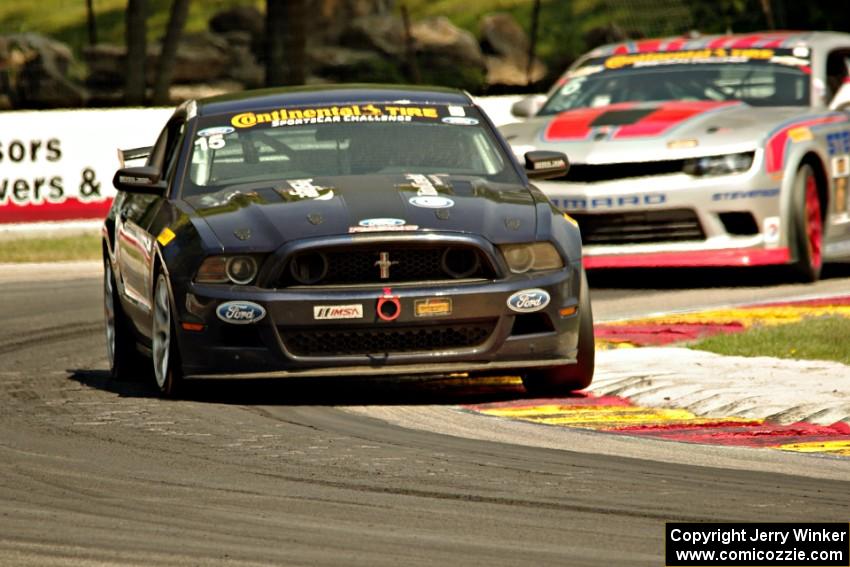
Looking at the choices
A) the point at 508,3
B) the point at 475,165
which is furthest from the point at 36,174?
the point at 508,3

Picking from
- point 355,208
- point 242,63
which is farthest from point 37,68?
point 355,208

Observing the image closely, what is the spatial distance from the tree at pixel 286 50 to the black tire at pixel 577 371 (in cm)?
1696

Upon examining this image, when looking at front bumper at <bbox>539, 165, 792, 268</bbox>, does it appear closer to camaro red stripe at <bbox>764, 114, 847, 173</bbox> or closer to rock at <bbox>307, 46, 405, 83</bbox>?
camaro red stripe at <bbox>764, 114, 847, 173</bbox>

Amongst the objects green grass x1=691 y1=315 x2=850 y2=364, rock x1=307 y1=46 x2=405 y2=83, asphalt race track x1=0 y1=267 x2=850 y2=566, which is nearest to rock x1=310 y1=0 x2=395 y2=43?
rock x1=307 y1=46 x2=405 y2=83

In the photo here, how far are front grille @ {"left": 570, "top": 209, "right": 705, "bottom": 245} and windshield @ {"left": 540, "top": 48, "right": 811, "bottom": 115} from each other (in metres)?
1.46

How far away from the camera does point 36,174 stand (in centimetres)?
2017

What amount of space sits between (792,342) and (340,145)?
2.59m

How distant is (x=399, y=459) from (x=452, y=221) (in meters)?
1.73

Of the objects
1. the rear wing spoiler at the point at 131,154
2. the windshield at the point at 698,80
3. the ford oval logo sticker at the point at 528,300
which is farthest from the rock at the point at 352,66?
the ford oval logo sticker at the point at 528,300

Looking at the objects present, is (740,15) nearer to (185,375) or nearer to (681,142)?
(681,142)

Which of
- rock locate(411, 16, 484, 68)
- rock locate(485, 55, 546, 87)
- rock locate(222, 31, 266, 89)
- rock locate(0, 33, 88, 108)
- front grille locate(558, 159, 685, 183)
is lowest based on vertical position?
rock locate(485, 55, 546, 87)

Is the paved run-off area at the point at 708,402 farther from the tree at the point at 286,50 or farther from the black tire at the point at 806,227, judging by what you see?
the tree at the point at 286,50

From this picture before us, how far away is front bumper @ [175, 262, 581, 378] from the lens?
884 cm

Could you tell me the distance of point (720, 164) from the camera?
13953 millimetres
